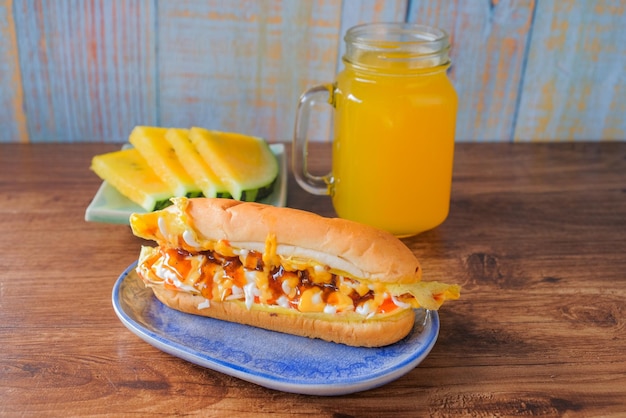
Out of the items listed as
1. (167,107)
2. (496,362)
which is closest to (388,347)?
(496,362)

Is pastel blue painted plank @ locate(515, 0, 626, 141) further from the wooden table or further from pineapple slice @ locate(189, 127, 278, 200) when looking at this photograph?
pineapple slice @ locate(189, 127, 278, 200)

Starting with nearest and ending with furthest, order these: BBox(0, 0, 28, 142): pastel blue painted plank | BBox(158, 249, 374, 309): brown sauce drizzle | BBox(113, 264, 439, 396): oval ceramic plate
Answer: BBox(113, 264, 439, 396): oval ceramic plate → BBox(158, 249, 374, 309): brown sauce drizzle → BBox(0, 0, 28, 142): pastel blue painted plank

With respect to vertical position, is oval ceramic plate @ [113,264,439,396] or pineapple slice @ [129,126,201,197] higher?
pineapple slice @ [129,126,201,197]

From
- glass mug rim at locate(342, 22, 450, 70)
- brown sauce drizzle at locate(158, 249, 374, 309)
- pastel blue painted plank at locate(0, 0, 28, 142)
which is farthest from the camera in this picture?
pastel blue painted plank at locate(0, 0, 28, 142)

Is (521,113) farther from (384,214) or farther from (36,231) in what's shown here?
(36,231)

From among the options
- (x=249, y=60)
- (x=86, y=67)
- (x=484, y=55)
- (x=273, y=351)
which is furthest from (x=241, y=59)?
(x=273, y=351)

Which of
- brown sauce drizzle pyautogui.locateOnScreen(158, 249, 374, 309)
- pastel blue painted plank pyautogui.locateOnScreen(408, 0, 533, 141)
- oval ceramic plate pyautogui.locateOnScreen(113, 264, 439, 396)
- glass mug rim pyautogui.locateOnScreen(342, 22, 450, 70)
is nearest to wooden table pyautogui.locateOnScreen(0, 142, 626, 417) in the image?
oval ceramic plate pyautogui.locateOnScreen(113, 264, 439, 396)

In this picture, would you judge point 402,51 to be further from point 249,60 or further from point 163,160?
point 249,60

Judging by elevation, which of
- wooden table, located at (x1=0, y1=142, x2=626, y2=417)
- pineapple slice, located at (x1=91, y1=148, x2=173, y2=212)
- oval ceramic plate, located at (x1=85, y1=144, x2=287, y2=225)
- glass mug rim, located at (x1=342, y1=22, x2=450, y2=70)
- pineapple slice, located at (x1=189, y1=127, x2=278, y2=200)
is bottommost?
wooden table, located at (x1=0, y1=142, x2=626, y2=417)
